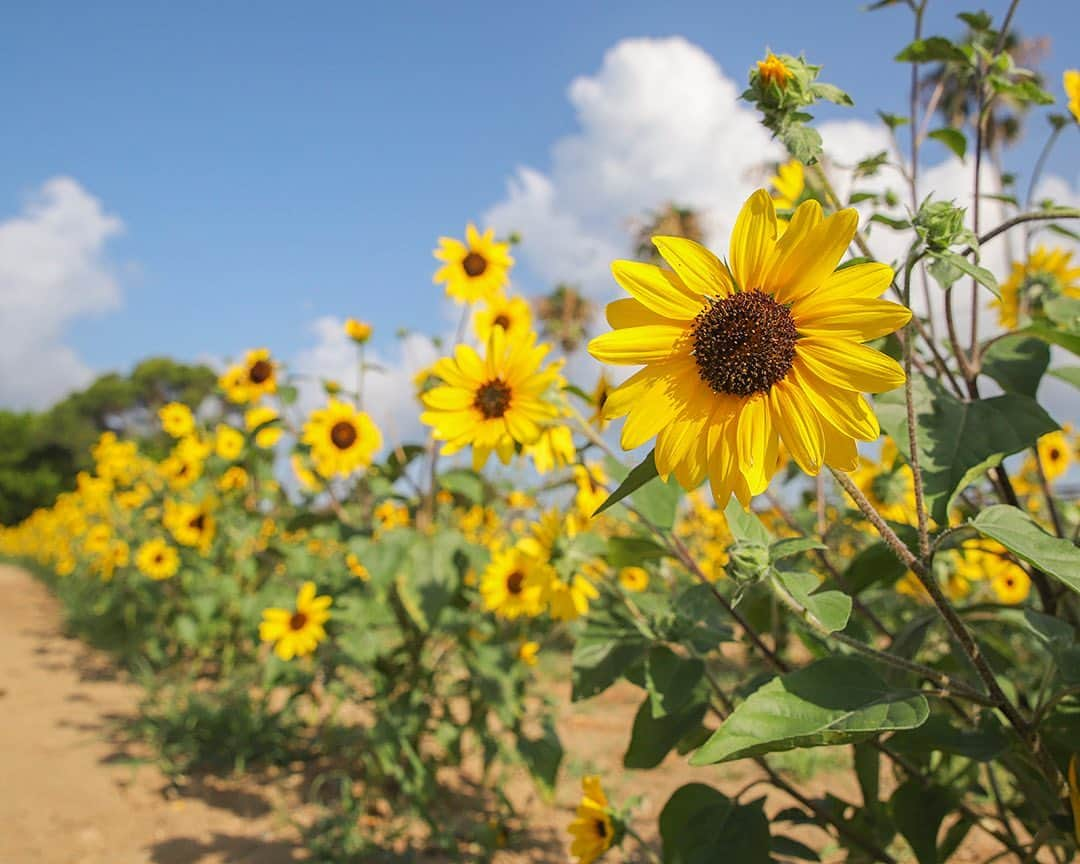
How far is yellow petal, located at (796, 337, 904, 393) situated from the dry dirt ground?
5.79 ft

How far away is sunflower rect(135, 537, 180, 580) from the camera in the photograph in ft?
14.8

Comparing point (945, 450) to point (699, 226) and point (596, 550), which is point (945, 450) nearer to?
point (596, 550)

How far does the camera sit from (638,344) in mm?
963

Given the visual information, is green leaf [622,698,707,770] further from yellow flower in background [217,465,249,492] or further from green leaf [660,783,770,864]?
yellow flower in background [217,465,249,492]

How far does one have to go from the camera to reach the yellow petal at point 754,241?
908 millimetres

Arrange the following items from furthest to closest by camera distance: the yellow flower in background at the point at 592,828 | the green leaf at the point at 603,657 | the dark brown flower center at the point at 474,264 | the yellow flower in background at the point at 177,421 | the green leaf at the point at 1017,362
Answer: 1. the yellow flower in background at the point at 177,421
2. the dark brown flower center at the point at 474,264
3. the yellow flower in background at the point at 592,828
4. the green leaf at the point at 603,657
5. the green leaf at the point at 1017,362

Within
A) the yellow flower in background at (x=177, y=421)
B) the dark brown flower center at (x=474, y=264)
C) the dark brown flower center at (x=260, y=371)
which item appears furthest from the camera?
the yellow flower in background at (x=177, y=421)

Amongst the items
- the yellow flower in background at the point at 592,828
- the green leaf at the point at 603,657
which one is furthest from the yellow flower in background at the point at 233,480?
the green leaf at the point at 603,657

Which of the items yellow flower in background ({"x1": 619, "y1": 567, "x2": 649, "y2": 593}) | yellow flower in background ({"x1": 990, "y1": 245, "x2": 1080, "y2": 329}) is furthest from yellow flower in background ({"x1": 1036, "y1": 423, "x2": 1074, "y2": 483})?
yellow flower in background ({"x1": 619, "y1": 567, "x2": 649, "y2": 593})

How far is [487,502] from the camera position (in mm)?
3049

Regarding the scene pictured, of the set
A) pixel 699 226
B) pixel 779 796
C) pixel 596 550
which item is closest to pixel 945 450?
pixel 596 550

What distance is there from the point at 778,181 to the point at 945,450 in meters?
1.03

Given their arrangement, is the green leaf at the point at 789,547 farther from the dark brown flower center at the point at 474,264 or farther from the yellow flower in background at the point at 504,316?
the dark brown flower center at the point at 474,264

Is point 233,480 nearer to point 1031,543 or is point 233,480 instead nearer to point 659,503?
point 659,503
